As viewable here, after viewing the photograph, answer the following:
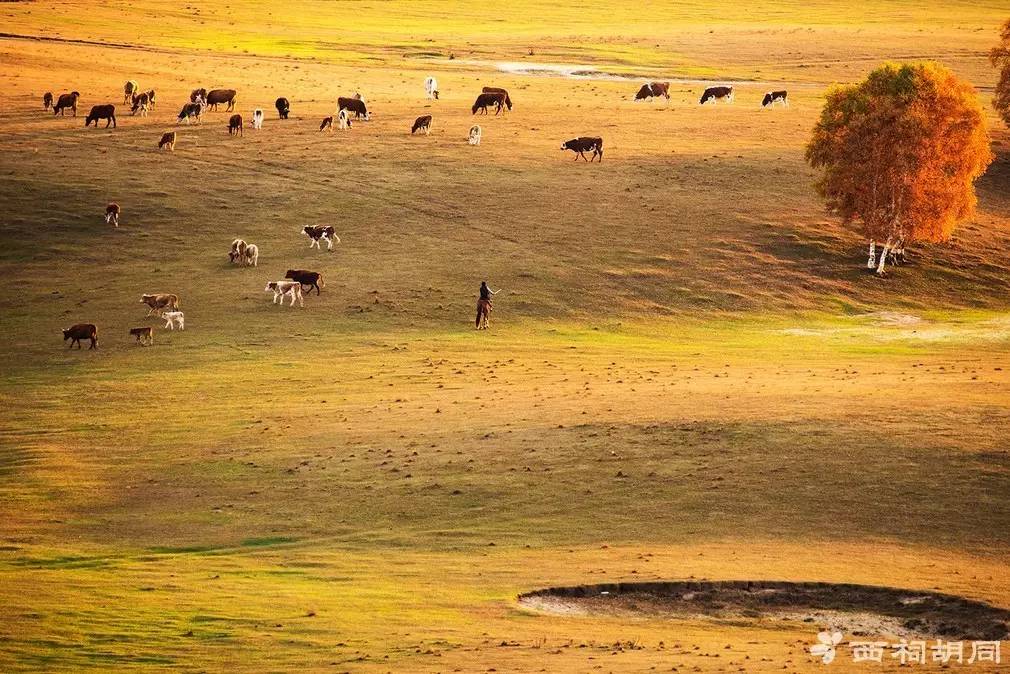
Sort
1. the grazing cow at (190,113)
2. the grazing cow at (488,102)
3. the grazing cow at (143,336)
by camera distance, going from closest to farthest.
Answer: the grazing cow at (143,336) → the grazing cow at (190,113) → the grazing cow at (488,102)

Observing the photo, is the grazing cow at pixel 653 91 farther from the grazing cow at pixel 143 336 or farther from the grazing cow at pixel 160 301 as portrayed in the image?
the grazing cow at pixel 143 336

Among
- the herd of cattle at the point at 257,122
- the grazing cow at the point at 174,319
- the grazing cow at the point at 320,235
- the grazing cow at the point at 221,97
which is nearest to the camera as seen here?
the grazing cow at the point at 174,319

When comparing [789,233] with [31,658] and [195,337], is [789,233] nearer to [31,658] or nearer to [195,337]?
[195,337]

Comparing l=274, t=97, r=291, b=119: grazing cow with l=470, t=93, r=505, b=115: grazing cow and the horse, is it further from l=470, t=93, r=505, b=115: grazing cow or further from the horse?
the horse

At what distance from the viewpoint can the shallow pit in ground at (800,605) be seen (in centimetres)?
2545

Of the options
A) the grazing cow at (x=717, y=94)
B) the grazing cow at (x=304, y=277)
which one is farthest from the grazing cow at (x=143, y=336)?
the grazing cow at (x=717, y=94)

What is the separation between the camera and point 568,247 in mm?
61000

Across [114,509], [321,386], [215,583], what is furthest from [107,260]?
[215,583]

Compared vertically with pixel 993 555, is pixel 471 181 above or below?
above

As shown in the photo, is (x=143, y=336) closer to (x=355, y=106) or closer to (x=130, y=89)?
(x=355, y=106)

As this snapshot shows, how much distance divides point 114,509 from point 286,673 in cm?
1223

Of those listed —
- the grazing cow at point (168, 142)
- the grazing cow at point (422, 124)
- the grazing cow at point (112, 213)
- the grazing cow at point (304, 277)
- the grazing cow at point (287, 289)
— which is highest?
the grazing cow at point (422, 124)

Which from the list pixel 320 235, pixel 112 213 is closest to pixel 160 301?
pixel 320 235

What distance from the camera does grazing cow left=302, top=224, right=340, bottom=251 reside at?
59.4 meters
